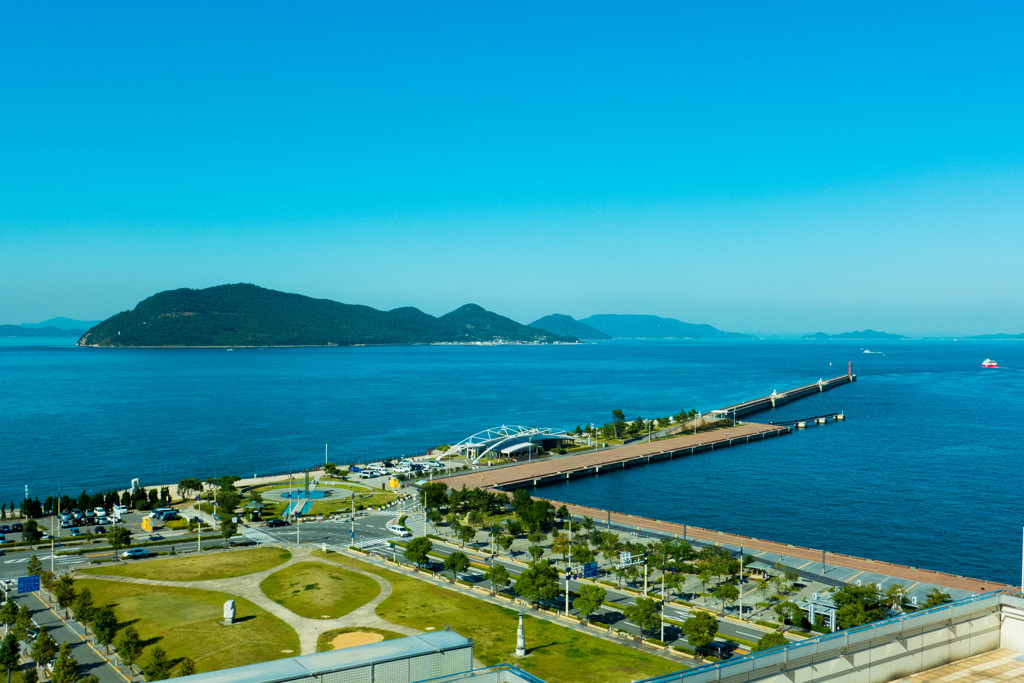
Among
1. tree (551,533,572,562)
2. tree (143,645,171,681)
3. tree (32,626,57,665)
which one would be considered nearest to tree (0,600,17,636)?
tree (32,626,57,665)

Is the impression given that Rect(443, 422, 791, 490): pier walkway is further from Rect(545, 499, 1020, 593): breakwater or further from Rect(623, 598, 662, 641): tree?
Rect(623, 598, 662, 641): tree

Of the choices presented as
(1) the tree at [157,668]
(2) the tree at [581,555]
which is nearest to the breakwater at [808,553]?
(2) the tree at [581,555]

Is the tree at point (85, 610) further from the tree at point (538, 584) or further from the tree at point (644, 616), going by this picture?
the tree at point (644, 616)

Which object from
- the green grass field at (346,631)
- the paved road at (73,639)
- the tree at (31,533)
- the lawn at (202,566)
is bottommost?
the lawn at (202,566)

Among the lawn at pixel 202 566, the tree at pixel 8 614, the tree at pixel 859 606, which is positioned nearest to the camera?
the tree at pixel 8 614

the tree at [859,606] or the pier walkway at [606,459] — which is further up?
the tree at [859,606]

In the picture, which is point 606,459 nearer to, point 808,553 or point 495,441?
point 495,441
